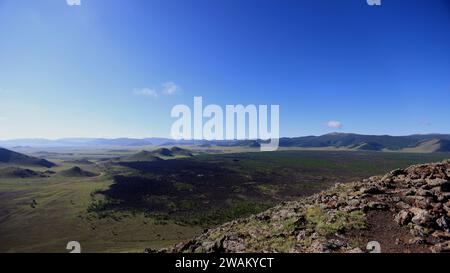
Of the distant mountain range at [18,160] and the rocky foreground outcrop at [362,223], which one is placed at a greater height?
the rocky foreground outcrop at [362,223]

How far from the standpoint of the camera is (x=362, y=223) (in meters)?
11.8

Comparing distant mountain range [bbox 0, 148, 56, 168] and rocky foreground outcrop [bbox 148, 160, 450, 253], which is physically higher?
rocky foreground outcrop [bbox 148, 160, 450, 253]

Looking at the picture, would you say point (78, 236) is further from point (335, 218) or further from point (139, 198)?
point (335, 218)

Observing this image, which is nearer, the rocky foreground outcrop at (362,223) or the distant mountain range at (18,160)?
the rocky foreground outcrop at (362,223)

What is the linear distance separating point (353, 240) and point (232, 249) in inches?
172

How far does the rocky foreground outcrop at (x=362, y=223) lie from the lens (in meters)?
10.6

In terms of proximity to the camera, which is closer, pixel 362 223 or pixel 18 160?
pixel 362 223

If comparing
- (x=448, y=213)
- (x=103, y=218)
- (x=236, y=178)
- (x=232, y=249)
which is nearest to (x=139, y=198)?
(x=103, y=218)

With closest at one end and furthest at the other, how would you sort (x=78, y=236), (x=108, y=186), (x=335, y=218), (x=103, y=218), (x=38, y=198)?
(x=335, y=218) → (x=78, y=236) → (x=103, y=218) → (x=38, y=198) → (x=108, y=186)

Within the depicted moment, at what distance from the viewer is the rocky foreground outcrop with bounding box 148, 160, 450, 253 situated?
10.6m

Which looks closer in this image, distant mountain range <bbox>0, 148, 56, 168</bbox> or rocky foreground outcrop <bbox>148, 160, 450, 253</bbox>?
rocky foreground outcrop <bbox>148, 160, 450, 253</bbox>

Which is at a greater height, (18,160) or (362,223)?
(362,223)

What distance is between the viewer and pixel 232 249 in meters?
12.2
